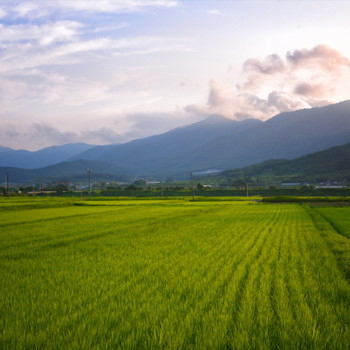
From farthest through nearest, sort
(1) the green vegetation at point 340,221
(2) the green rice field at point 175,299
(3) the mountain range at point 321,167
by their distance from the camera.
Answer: (3) the mountain range at point 321,167 < (1) the green vegetation at point 340,221 < (2) the green rice field at point 175,299

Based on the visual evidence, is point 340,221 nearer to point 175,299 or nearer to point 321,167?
point 175,299

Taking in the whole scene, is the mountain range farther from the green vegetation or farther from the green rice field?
the green rice field

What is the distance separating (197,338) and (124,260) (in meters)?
5.38

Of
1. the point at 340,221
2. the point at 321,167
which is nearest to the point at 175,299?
the point at 340,221

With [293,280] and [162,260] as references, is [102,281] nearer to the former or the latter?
[162,260]

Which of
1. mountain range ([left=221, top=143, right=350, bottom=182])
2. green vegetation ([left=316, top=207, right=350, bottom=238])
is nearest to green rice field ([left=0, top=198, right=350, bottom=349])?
green vegetation ([left=316, top=207, right=350, bottom=238])

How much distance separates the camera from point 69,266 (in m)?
8.53

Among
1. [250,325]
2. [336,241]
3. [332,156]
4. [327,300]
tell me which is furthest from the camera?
[332,156]

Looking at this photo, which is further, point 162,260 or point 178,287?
point 162,260

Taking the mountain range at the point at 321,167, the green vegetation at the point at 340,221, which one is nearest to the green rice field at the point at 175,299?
the green vegetation at the point at 340,221

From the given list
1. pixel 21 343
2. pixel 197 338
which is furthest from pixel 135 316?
pixel 21 343

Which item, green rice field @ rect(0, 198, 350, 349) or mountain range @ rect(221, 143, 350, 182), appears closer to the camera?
green rice field @ rect(0, 198, 350, 349)

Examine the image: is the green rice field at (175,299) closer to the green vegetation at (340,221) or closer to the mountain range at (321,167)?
the green vegetation at (340,221)

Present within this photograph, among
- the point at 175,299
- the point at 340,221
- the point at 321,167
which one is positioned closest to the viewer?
the point at 175,299
